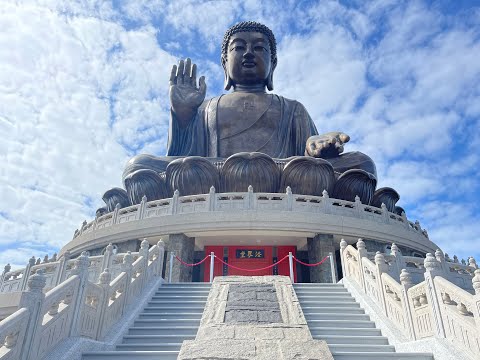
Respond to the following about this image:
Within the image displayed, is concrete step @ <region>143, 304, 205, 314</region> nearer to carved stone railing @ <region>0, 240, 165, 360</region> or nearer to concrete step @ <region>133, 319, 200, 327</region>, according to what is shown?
carved stone railing @ <region>0, 240, 165, 360</region>

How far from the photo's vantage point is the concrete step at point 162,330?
509 centimetres

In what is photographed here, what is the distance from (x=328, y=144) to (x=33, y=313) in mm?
11430

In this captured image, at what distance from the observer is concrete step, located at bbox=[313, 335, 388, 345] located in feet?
15.7

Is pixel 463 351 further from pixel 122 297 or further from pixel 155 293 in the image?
pixel 155 293

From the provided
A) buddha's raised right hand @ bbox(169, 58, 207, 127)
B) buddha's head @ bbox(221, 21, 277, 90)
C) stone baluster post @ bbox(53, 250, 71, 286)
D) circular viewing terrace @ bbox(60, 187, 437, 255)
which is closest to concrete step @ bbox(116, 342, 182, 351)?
stone baluster post @ bbox(53, 250, 71, 286)

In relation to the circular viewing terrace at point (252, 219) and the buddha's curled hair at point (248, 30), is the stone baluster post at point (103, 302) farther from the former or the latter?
the buddha's curled hair at point (248, 30)

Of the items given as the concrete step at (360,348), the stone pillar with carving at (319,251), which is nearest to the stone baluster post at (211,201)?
the stone pillar with carving at (319,251)

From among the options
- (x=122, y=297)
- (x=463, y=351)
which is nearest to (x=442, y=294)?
(x=463, y=351)

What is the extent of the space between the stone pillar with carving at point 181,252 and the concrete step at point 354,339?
213 inches

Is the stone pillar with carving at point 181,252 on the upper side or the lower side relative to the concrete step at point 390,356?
upper

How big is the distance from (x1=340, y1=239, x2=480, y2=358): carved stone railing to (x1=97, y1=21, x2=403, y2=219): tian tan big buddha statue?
5914 mm

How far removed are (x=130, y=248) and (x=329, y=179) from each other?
651 cm

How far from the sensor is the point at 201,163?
12.4m

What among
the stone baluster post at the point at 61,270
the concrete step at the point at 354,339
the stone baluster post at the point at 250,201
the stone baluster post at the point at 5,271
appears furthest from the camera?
the stone baluster post at the point at 250,201
